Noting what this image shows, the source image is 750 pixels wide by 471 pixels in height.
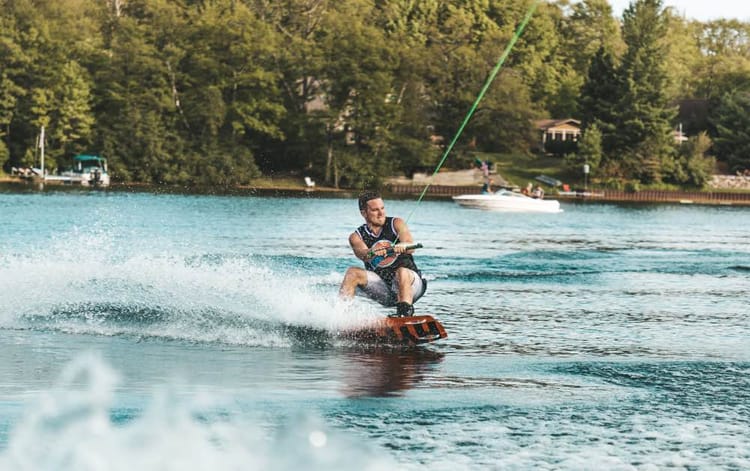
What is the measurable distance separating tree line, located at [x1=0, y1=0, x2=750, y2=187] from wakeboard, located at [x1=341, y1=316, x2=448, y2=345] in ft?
227

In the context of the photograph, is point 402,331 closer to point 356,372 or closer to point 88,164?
point 356,372

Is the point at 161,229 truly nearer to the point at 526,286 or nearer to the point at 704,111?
the point at 526,286

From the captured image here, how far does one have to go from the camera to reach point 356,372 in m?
10.9

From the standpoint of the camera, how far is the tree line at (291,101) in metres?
81.4

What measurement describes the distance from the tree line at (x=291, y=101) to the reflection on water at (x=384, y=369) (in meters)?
69.6

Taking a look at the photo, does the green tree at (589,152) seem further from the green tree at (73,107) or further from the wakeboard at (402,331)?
the wakeboard at (402,331)

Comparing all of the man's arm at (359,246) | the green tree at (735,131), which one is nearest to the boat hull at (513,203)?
the green tree at (735,131)

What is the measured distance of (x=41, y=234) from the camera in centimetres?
3191

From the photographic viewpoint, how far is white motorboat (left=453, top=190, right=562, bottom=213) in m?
56.8

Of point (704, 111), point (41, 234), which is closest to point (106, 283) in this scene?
point (41, 234)

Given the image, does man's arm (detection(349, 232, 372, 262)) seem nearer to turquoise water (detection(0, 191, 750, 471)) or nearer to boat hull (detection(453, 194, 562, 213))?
turquoise water (detection(0, 191, 750, 471))

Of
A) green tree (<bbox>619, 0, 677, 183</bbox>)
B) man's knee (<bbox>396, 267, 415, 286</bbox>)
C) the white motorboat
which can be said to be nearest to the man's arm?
man's knee (<bbox>396, 267, 415, 286</bbox>)

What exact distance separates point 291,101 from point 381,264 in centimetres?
7669

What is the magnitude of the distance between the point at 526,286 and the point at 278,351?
9.72 meters
